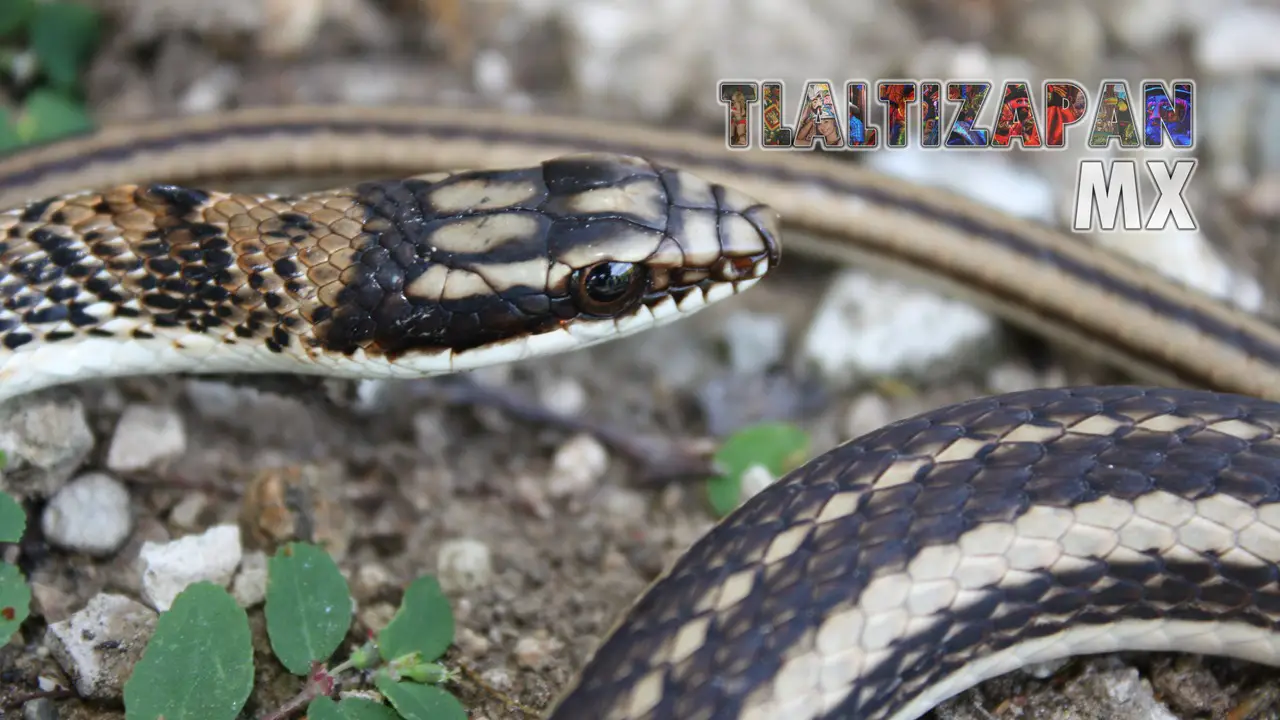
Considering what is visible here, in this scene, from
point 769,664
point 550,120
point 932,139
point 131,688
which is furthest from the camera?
point 932,139

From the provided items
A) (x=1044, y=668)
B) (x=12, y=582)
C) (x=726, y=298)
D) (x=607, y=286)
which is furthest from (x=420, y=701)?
(x=1044, y=668)

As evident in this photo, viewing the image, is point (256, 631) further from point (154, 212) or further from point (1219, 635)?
point (1219, 635)

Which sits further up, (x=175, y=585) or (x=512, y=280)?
(x=512, y=280)

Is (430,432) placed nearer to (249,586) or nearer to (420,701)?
(249,586)

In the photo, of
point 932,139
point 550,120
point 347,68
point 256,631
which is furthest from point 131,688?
point 932,139

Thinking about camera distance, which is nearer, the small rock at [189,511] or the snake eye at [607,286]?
the snake eye at [607,286]

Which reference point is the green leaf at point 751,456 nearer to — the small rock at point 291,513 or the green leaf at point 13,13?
the small rock at point 291,513

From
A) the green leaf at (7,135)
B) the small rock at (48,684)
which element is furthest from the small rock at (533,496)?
the green leaf at (7,135)
